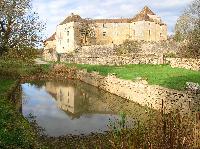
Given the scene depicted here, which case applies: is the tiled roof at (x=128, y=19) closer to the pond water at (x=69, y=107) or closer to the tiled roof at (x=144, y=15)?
the tiled roof at (x=144, y=15)

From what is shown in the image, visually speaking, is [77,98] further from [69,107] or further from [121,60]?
[121,60]

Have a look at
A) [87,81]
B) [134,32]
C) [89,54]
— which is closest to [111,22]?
[134,32]

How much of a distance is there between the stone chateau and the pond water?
134 ft

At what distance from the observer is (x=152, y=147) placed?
20.1 ft

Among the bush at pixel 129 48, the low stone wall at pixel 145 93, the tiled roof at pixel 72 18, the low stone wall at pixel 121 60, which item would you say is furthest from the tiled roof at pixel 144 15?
the low stone wall at pixel 145 93

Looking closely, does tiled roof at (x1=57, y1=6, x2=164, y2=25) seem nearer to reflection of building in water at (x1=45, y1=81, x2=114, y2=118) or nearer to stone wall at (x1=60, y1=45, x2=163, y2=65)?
stone wall at (x1=60, y1=45, x2=163, y2=65)

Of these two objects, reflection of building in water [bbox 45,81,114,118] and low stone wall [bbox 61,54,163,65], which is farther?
low stone wall [bbox 61,54,163,65]

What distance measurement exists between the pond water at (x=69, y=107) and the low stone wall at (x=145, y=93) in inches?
30.5

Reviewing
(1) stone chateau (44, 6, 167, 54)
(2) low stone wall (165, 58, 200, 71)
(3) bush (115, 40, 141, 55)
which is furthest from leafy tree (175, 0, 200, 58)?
(1) stone chateau (44, 6, 167, 54)

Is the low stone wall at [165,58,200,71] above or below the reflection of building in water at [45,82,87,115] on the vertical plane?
above

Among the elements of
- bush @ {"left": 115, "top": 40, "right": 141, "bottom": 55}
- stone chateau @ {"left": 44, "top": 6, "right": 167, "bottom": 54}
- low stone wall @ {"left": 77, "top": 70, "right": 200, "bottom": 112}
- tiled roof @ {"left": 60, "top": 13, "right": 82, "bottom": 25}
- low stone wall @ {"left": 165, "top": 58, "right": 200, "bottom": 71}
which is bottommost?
low stone wall @ {"left": 77, "top": 70, "right": 200, "bottom": 112}

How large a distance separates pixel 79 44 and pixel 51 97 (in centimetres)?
4885

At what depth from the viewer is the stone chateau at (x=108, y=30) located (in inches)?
3135

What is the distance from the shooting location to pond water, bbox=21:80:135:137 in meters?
20.1
